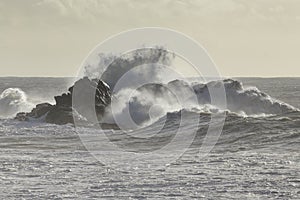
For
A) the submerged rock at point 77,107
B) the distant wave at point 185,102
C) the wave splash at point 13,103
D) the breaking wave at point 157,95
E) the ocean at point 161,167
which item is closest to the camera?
the ocean at point 161,167

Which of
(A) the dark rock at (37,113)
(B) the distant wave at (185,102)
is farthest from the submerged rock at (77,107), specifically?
(B) the distant wave at (185,102)

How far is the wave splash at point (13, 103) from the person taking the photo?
41438 millimetres

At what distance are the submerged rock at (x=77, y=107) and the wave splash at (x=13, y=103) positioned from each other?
713cm

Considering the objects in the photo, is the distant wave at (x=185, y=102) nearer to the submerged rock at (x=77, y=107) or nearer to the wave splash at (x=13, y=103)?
A: the submerged rock at (x=77, y=107)

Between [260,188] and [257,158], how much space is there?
13.3 feet

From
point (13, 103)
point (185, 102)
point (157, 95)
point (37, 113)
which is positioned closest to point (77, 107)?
point (37, 113)

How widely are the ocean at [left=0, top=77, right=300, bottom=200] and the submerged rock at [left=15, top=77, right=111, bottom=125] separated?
15.5ft

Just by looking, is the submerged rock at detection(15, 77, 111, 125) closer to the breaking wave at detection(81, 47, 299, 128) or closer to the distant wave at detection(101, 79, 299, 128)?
the breaking wave at detection(81, 47, 299, 128)

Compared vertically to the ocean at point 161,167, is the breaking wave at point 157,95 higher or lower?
higher

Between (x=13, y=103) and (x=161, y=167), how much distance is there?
30071mm

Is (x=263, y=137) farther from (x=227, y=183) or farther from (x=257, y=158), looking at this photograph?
(x=227, y=183)

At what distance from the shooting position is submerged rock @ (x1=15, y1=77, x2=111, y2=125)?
31164 mm

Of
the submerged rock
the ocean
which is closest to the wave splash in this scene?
the submerged rock

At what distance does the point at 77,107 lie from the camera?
33.2 m
